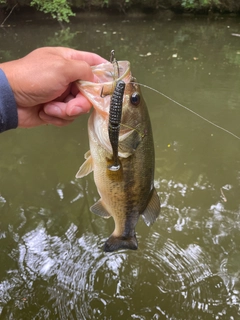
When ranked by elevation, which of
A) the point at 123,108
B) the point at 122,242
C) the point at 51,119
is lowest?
the point at 122,242

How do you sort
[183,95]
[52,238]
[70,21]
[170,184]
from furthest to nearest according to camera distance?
[70,21]
[183,95]
[170,184]
[52,238]

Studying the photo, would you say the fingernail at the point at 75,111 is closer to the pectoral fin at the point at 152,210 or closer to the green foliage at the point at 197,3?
the pectoral fin at the point at 152,210

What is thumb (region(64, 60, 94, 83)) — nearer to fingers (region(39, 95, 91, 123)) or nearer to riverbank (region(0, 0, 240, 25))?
fingers (region(39, 95, 91, 123))

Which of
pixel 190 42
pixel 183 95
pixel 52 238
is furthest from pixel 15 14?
pixel 52 238

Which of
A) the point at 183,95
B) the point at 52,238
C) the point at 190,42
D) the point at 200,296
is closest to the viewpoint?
the point at 200,296

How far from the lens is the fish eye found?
173cm

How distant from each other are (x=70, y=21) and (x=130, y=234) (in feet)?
37.0

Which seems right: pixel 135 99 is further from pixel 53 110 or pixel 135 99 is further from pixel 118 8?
pixel 118 8

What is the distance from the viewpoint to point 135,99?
1731 mm

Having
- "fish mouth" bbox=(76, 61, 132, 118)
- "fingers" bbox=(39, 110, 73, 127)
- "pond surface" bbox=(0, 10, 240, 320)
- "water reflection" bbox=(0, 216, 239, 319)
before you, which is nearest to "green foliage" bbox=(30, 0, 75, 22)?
"pond surface" bbox=(0, 10, 240, 320)

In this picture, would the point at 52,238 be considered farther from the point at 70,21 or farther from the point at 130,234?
the point at 70,21

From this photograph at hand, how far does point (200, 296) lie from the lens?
2951 mm

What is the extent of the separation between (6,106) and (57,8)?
35.3 ft

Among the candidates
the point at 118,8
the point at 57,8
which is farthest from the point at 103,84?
the point at 118,8
